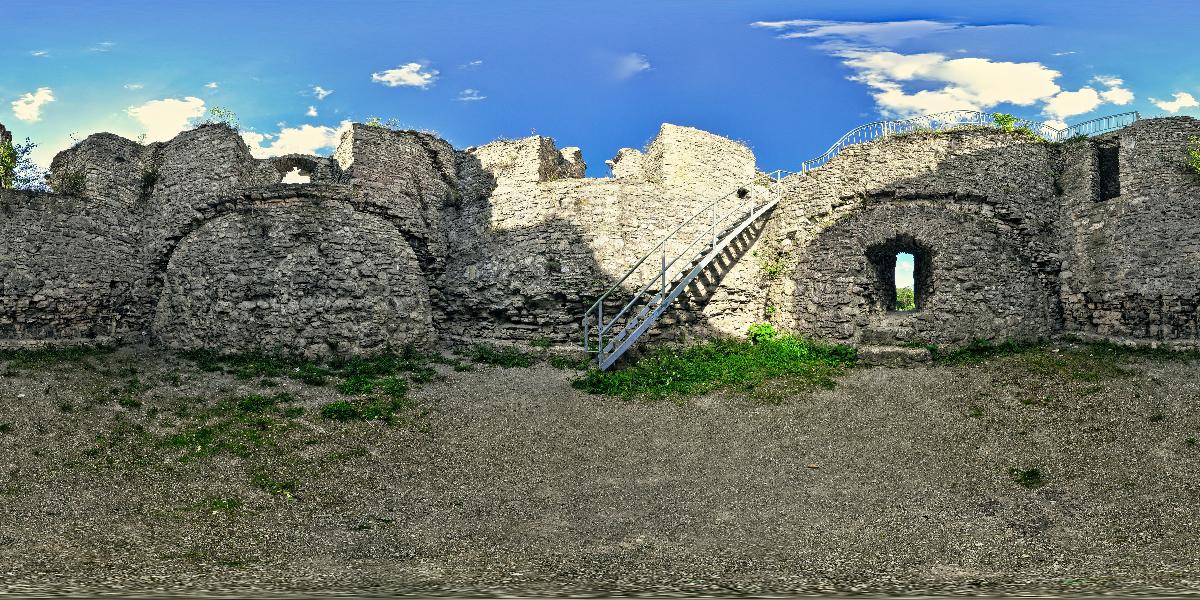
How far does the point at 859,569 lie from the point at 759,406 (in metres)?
5.89

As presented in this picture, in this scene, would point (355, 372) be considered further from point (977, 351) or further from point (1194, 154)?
point (1194, 154)

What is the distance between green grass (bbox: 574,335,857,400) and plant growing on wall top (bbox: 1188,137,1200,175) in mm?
8804

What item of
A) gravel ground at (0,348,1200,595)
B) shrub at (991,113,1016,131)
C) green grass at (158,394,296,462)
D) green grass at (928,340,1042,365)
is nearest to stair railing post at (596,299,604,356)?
gravel ground at (0,348,1200,595)

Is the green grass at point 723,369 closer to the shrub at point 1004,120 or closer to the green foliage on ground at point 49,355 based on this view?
the shrub at point 1004,120

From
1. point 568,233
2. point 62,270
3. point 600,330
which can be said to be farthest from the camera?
point 568,233

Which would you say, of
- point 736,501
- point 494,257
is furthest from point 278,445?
point 494,257

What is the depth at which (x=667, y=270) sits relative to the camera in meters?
17.8

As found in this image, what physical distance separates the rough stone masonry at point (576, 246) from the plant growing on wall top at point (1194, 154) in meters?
0.15

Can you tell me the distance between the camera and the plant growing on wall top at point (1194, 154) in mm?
15594

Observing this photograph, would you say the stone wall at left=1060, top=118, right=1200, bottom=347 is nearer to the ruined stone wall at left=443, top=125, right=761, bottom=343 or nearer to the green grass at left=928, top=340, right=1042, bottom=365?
the green grass at left=928, top=340, right=1042, bottom=365

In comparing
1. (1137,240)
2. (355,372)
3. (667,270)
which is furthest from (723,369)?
(1137,240)

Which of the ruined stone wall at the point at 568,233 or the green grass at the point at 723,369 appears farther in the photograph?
the ruined stone wall at the point at 568,233

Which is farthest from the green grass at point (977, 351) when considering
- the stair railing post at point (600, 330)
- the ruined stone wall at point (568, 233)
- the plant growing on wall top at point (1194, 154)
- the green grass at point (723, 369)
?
the stair railing post at point (600, 330)

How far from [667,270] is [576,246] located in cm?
253
